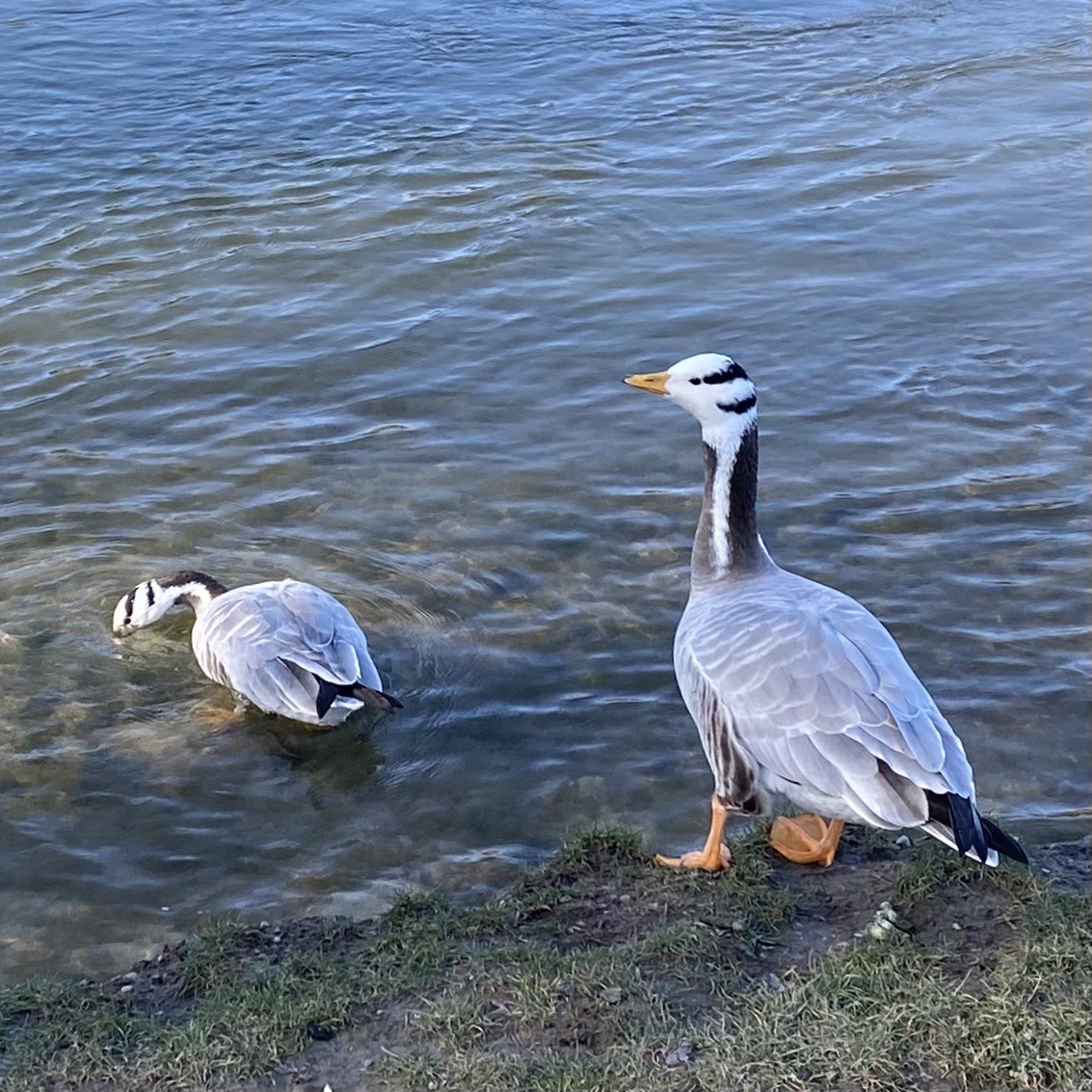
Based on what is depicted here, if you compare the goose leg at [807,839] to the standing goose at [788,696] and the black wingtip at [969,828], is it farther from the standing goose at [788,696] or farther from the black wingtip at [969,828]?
the black wingtip at [969,828]

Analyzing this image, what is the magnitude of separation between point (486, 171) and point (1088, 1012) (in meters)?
10.9

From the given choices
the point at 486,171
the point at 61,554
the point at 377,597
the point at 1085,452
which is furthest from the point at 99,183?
the point at 1085,452

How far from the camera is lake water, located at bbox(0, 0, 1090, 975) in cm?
639

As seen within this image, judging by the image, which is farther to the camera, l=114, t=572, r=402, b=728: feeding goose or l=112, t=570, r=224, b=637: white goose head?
l=112, t=570, r=224, b=637: white goose head

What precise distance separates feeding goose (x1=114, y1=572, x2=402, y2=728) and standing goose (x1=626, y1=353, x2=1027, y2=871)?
1.77m

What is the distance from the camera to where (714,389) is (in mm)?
6000

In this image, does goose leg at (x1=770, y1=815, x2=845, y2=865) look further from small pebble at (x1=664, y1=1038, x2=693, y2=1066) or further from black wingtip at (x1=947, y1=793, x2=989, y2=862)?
small pebble at (x1=664, y1=1038, x2=693, y2=1066)

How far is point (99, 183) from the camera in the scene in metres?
13.3

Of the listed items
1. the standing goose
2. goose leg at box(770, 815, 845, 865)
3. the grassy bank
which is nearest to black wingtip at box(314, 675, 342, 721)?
the grassy bank

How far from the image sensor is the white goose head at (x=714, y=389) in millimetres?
5988

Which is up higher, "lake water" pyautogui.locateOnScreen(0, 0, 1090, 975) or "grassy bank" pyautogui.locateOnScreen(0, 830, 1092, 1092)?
"grassy bank" pyautogui.locateOnScreen(0, 830, 1092, 1092)

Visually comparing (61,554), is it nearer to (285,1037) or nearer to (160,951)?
(160,951)

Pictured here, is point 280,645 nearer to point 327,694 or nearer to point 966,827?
point 327,694

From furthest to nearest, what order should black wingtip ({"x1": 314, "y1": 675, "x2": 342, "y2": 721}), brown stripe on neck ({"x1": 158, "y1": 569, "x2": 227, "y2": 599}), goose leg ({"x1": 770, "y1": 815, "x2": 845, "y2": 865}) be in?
1. brown stripe on neck ({"x1": 158, "y1": 569, "x2": 227, "y2": 599})
2. black wingtip ({"x1": 314, "y1": 675, "x2": 342, "y2": 721})
3. goose leg ({"x1": 770, "y1": 815, "x2": 845, "y2": 865})
